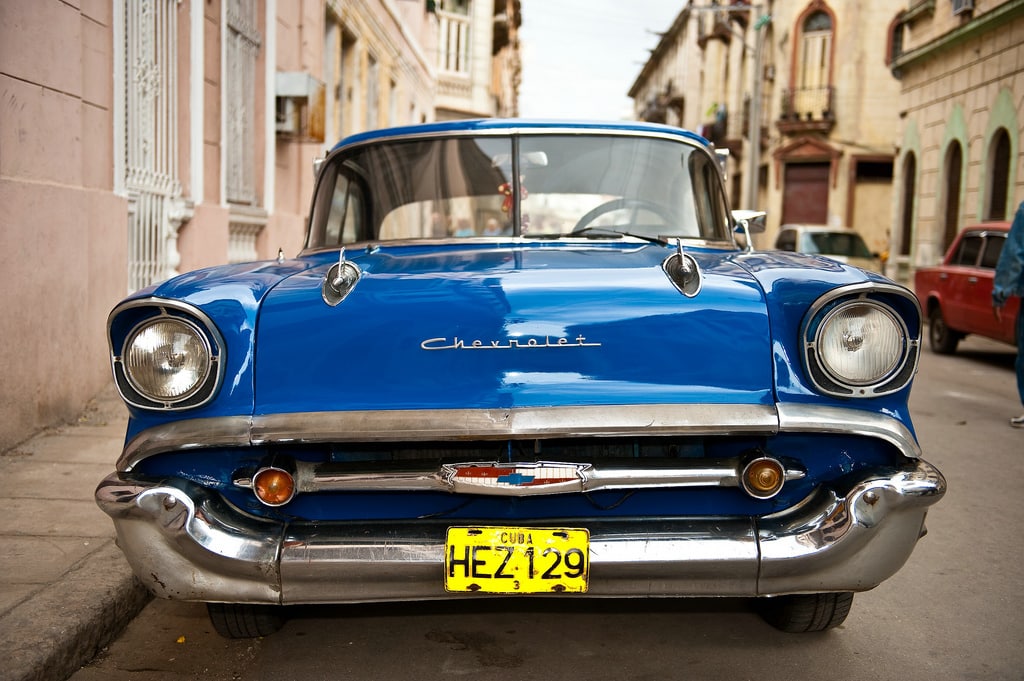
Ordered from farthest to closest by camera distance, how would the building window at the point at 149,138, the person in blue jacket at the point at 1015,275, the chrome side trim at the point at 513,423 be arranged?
the person in blue jacket at the point at 1015,275 < the building window at the point at 149,138 < the chrome side trim at the point at 513,423

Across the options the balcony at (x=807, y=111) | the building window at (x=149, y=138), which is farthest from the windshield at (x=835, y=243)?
the balcony at (x=807, y=111)

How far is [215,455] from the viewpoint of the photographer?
2.59 meters

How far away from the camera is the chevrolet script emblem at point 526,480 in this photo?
2.42 meters

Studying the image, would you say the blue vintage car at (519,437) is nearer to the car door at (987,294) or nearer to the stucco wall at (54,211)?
the stucco wall at (54,211)

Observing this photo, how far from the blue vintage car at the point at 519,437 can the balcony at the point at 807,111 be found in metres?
30.0

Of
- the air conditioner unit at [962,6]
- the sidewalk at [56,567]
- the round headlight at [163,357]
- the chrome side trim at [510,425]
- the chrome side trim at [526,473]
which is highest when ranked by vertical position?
the air conditioner unit at [962,6]

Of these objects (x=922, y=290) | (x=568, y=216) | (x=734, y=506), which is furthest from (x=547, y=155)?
(x=922, y=290)

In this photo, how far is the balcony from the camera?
3070 centimetres


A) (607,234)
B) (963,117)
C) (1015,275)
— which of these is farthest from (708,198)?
(963,117)

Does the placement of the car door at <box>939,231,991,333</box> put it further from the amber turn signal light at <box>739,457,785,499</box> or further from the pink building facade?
the amber turn signal light at <box>739,457,785,499</box>

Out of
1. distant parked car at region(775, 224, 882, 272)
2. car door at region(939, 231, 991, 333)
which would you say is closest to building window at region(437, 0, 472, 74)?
distant parked car at region(775, 224, 882, 272)

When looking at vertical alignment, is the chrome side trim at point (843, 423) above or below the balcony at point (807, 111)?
below

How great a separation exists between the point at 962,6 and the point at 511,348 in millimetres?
17445

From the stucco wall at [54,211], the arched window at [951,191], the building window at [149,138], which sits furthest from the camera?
the arched window at [951,191]
